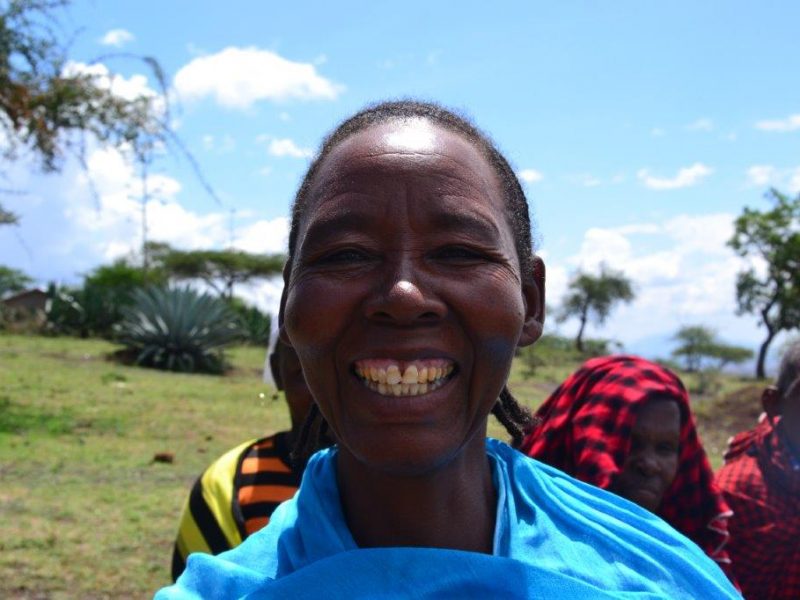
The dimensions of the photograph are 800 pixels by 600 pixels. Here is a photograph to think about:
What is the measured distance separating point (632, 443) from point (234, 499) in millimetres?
1310

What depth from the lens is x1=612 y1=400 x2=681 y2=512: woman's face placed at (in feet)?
9.06

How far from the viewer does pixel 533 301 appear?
1.85 metres

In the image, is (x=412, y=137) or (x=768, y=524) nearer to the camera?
(x=412, y=137)

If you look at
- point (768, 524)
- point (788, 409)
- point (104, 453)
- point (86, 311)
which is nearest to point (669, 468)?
point (768, 524)

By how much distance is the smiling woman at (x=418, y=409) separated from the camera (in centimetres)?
146

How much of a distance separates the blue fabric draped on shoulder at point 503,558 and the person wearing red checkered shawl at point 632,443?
0.86 metres

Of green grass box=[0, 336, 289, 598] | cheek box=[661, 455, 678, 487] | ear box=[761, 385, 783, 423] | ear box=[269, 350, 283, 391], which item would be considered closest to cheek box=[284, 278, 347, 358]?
cheek box=[661, 455, 678, 487]

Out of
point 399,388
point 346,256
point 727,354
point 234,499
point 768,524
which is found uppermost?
point 346,256

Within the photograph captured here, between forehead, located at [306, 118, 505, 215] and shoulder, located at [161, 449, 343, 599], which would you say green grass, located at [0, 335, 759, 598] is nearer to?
shoulder, located at [161, 449, 343, 599]

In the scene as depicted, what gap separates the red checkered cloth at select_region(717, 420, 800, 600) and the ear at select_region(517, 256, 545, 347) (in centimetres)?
205

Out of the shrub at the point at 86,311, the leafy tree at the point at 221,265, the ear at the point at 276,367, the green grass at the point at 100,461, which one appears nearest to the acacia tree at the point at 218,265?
the leafy tree at the point at 221,265

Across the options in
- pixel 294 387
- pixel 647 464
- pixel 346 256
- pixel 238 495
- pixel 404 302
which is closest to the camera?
pixel 404 302

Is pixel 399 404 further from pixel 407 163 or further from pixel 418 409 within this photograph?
pixel 407 163

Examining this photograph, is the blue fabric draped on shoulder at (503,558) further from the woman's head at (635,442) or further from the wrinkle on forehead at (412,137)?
the woman's head at (635,442)
